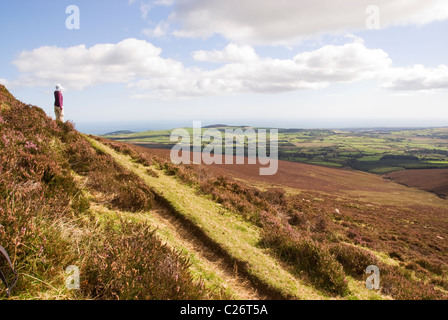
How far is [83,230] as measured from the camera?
5645 millimetres

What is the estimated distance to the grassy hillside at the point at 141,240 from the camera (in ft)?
13.3

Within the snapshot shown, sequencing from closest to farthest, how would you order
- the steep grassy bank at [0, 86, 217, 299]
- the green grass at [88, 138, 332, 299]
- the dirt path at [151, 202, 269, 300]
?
the steep grassy bank at [0, 86, 217, 299] < the dirt path at [151, 202, 269, 300] < the green grass at [88, 138, 332, 299]

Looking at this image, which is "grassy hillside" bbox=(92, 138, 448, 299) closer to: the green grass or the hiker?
the green grass

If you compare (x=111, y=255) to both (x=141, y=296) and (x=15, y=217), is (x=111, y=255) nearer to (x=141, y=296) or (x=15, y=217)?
(x=141, y=296)

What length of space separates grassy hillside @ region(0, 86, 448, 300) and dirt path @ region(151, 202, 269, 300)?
4 centimetres

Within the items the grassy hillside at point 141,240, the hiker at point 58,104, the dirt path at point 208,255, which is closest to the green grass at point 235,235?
the grassy hillside at point 141,240

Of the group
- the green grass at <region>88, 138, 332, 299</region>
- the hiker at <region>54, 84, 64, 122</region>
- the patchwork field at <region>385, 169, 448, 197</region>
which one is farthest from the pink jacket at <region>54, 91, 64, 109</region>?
the patchwork field at <region>385, 169, 448, 197</region>

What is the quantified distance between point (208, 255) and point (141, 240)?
9.41 ft

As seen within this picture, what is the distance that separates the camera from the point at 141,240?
5.59m

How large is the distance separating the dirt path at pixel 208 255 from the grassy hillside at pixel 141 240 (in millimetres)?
39

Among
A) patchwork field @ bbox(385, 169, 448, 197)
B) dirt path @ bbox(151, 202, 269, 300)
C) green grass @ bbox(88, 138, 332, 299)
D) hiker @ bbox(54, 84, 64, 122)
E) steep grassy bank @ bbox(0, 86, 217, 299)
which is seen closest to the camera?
steep grassy bank @ bbox(0, 86, 217, 299)

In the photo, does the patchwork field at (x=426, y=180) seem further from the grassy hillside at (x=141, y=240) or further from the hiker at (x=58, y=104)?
the hiker at (x=58, y=104)

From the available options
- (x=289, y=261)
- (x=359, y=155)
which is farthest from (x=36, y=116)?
(x=359, y=155)

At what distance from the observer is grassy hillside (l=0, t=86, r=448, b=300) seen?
4.05m
